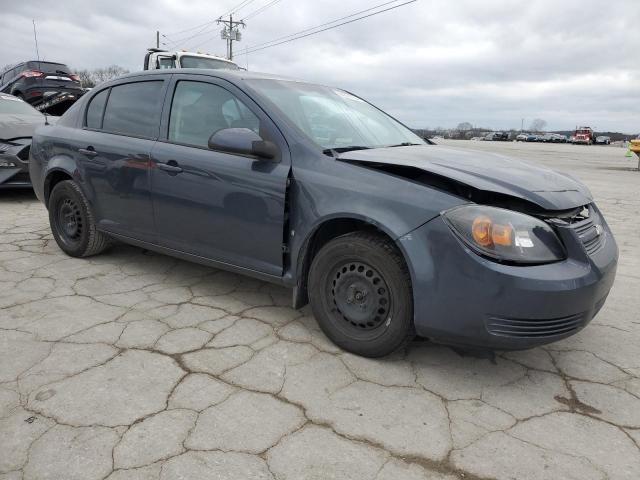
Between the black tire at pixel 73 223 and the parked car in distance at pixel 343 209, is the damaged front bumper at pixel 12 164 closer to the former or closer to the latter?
the black tire at pixel 73 223

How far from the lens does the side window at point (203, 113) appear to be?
3.05 metres

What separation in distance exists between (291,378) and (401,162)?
1.20 meters

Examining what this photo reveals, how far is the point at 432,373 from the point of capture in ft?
8.34

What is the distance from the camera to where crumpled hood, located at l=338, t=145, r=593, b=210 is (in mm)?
2324

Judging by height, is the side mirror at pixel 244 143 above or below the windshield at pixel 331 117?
below

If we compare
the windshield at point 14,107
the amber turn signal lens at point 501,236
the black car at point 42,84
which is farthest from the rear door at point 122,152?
the black car at point 42,84

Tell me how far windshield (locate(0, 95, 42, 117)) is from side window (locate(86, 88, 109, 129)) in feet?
14.7

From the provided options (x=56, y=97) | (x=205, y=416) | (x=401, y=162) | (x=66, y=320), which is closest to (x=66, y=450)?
(x=205, y=416)

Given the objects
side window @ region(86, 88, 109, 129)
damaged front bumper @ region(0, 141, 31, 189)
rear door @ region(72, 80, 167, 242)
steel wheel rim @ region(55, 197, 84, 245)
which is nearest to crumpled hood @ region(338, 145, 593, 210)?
rear door @ region(72, 80, 167, 242)

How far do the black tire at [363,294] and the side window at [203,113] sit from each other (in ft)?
3.10

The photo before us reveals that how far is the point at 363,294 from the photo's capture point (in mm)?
2562

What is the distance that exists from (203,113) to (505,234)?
80.8 inches

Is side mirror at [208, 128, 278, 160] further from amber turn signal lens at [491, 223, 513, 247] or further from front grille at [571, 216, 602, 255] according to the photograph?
front grille at [571, 216, 602, 255]

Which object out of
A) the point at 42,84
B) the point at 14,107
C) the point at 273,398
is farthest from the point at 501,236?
the point at 42,84
